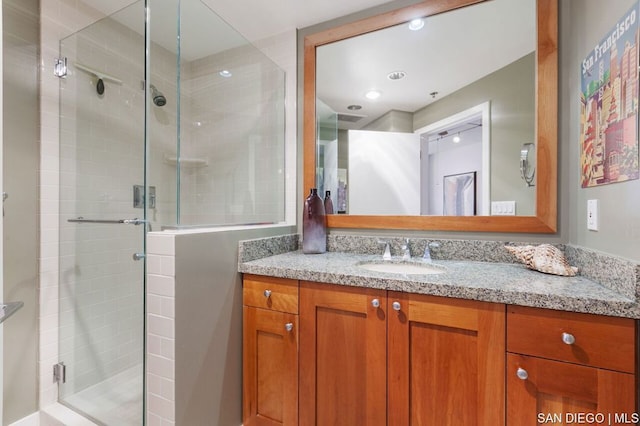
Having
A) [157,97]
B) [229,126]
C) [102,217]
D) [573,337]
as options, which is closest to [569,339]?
[573,337]

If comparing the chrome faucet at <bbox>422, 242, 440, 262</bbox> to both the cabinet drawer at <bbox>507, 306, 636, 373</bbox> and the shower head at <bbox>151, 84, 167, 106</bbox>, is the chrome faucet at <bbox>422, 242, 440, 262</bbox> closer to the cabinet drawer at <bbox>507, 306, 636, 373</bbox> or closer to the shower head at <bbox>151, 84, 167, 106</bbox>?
the cabinet drawer at <bbox>507, 306, 636, 373</bbox>

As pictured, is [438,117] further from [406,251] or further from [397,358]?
[397,358]

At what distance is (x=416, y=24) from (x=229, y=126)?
1.43m

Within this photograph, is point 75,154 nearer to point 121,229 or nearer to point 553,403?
point 121,229

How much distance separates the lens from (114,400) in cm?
164

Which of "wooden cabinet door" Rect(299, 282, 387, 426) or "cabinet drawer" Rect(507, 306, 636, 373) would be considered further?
"wooden cabinet door" Rect(299, 282, 387, 426)

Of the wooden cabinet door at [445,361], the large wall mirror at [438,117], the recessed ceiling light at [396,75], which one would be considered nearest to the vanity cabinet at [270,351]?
the wooden cabinet door at [445,361]

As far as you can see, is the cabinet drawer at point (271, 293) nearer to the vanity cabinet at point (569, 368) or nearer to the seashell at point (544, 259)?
the vanity cabinet at point (569, 368)

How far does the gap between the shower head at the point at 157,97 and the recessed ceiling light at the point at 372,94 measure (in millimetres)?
1434

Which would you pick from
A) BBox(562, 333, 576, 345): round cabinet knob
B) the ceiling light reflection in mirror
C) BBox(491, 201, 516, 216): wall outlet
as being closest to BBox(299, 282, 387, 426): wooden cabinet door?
BBox(562, 333, 576, 345): round cabinet knob

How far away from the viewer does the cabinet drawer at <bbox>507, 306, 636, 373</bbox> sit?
0.81 m

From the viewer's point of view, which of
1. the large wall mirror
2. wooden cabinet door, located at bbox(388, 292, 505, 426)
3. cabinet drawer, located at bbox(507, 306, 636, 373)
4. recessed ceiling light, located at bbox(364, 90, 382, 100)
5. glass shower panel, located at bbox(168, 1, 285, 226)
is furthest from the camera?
glass shower panel, located at bbox(168, 1, 285, 226)

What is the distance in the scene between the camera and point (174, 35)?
1.72 m

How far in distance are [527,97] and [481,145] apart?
0.29 meters
